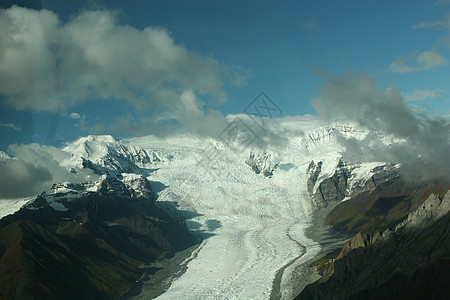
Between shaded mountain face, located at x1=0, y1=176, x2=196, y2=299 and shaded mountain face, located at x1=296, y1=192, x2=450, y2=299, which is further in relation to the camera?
shaded mountain face, located at x1=0, y1=176, x2=196, y2=299

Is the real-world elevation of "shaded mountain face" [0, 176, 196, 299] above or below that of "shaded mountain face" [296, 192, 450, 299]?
above

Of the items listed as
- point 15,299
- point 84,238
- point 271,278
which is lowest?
point 271,278

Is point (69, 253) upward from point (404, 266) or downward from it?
upward

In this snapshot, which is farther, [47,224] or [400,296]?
[47,224]

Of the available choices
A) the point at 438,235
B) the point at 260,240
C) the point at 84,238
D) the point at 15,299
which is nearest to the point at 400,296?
the point at 438,235

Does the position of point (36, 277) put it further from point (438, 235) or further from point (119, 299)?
point (438, 235)
